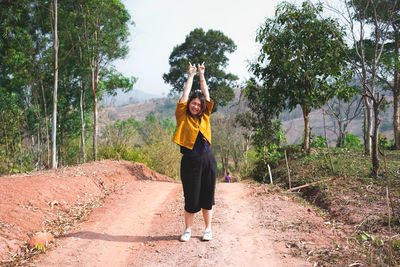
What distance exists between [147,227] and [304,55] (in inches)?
283

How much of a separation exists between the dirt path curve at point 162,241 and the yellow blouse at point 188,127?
47.6 inches

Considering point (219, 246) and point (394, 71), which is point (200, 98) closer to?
point (219, 246)

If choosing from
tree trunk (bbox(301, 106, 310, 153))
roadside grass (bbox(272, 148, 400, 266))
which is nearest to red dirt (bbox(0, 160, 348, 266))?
roadside grass (bbox(272, 148, 400, 266))

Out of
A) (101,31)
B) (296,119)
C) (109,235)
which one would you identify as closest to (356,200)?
(109,235)

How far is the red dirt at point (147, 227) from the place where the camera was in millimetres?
3230

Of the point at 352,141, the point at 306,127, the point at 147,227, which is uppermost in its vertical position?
the point at 306,127

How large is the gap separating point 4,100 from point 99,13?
6.10m

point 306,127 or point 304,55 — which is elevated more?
point 304,55

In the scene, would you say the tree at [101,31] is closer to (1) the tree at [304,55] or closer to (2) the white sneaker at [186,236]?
(1) the tree at [304,55]

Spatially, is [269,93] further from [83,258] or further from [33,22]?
[33,22]

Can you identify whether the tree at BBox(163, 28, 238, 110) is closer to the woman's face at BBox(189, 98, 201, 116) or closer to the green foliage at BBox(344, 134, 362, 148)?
the green foliage at BBox(344, 134, 362, 148)

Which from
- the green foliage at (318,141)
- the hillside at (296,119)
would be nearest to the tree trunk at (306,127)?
the green foliage at (318,141)

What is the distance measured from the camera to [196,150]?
3535 millimetres

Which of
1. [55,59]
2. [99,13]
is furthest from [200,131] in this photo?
[99,13]
